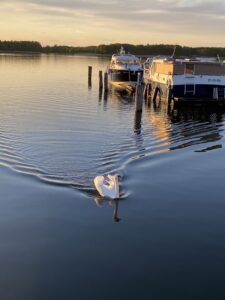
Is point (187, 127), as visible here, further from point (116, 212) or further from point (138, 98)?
point (116, 212)

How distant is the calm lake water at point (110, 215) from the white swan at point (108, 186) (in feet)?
0.82

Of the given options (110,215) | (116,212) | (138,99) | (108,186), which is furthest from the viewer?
(138,99)

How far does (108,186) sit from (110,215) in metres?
1.48

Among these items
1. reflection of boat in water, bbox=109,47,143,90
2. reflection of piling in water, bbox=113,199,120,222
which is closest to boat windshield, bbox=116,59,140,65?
reflection of boat in water, bbox=109,47,143,90

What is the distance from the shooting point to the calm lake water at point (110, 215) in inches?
338

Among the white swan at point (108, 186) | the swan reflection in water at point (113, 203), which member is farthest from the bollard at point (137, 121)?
the swan reflection in water at point (113, 203)

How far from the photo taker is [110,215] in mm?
11812

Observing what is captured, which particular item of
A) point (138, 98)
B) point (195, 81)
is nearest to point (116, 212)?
point (138, 98)

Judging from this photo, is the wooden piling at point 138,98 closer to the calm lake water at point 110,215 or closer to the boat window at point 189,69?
the boat window at point 189,69

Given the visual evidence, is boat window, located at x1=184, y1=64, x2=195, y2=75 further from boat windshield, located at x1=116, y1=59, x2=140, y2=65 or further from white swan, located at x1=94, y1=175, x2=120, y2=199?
white swan, located at x1=94, y1=175, x2=120, y2=199

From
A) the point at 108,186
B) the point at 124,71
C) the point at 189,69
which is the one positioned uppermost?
the point at 189,69

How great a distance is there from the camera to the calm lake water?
28.2ft

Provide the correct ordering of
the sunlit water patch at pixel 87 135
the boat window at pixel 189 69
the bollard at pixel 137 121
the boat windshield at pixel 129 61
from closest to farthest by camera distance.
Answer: the sunlit water patch at pixel 87 135 < the bollard at pixel 137 121 < the boat window at pixel 189 69 < the boat windshield at pixel 129 61

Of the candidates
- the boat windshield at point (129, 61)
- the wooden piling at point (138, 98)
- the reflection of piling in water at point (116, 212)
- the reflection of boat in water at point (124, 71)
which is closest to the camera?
the reflection of piling in water at point (116, 212)
